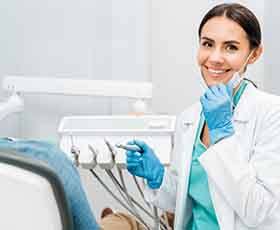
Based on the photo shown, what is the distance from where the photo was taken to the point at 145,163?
1.47m

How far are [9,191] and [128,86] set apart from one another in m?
1.16

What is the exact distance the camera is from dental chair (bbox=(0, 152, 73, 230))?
0.66 meters

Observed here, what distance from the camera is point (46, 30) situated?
2.11m

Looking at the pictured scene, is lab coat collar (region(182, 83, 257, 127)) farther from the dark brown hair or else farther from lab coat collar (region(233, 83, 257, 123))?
the dark brown hair

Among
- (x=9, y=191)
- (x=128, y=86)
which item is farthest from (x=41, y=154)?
(x=128, y=86)

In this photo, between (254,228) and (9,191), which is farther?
(254,228)

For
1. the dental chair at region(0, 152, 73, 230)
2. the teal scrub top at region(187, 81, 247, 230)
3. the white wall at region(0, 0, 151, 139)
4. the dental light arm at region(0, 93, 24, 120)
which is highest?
the white wall at region(0, 0, 151, 139)

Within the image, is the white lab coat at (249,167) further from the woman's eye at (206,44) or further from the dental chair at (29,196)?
the dental chair at (29,196)

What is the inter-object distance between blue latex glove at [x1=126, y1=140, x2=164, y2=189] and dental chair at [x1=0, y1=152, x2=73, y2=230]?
2.60ft

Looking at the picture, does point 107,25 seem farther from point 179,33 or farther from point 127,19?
point 179,33

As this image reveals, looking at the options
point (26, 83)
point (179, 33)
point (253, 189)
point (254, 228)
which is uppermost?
point (179, 33)

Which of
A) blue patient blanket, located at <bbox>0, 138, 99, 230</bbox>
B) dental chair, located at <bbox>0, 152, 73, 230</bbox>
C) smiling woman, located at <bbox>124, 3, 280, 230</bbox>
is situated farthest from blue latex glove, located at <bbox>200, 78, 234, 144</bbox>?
dental chair, located at <bbox>0, 152, 73, 230</bbox>

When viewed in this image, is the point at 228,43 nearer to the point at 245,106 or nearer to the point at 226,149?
the point at 245,106

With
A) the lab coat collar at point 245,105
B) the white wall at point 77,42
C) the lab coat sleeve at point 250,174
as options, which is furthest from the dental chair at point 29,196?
the white wall at point 77,42
